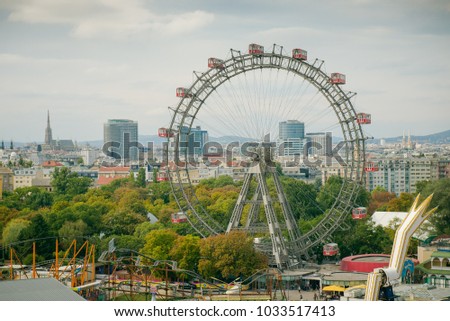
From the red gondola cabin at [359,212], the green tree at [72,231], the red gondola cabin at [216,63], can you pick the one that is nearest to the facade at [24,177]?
the green tree at [72,231]

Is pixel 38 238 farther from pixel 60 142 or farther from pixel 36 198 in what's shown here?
pixel 60 142

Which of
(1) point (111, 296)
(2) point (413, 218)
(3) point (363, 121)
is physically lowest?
Answer: (1) point (111, 296)

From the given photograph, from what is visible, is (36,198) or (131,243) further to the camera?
(36,198)

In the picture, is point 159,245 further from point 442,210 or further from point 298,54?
point 442,210

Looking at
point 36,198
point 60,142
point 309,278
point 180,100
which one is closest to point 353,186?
point 309,278

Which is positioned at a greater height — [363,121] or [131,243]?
[363,121]

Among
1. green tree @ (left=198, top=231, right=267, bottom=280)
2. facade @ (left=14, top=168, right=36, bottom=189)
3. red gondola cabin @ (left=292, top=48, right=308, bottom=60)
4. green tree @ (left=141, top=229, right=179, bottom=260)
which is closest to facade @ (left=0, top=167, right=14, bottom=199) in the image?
facade @ (left=14, top=168, right=36, bottom=189)

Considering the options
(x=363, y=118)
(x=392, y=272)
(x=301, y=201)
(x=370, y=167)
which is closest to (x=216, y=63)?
(x=363, y=118)
